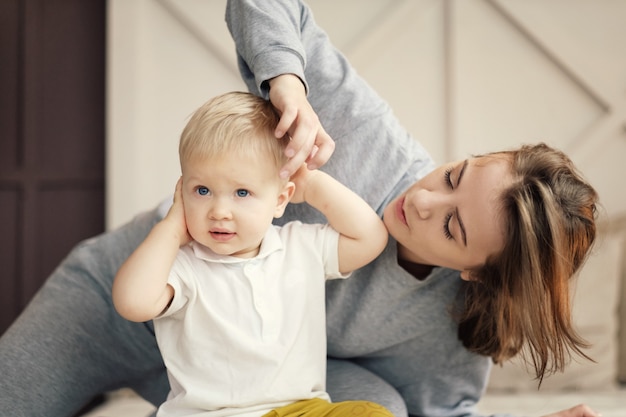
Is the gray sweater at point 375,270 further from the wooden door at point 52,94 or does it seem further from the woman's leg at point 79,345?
the wooden door at point 52,94

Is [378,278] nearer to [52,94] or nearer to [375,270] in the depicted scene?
[375,270]

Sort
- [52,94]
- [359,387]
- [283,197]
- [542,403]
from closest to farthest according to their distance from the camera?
[283,197] < [359,387] < [542,403] < [52,94]

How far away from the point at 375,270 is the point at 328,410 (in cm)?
34

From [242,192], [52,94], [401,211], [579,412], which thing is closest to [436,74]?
[52,94]

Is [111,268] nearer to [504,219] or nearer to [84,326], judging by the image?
[84,326]

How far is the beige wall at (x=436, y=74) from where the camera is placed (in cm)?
251

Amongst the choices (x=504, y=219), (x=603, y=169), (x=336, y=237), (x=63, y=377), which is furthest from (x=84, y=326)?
(x=603, y=169)

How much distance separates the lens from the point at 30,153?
2.66 meters

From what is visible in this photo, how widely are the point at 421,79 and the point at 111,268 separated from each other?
4.70 feet

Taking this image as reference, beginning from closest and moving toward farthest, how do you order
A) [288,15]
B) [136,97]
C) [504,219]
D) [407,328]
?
[504,219] < [288,15] < [407,328] < [136,97]

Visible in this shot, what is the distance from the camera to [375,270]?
1312 millimetres

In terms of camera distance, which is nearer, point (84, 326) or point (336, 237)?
A: point (336, 237)

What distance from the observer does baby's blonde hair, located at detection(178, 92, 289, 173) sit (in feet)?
3.10

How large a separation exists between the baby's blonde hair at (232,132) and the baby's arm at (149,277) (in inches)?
4.1
